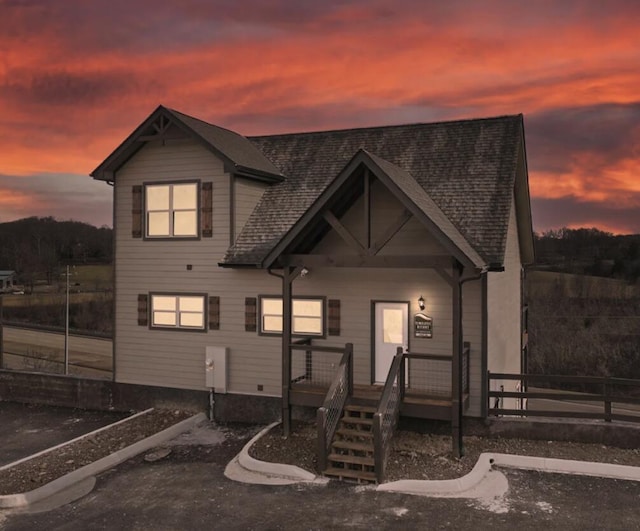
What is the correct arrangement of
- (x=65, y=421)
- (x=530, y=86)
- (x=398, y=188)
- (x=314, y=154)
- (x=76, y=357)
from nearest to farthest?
(x=398, y=188) → (x=65, y=421) → (x=314, y=154) → (x=530, y=86) → (x=76, y=357)

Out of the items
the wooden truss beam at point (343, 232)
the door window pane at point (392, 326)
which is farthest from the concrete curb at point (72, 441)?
the wooden truss beam at point (343, 232)

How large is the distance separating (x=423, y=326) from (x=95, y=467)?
793 cm

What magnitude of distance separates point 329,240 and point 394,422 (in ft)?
16.2

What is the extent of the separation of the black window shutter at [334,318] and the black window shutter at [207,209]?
161 inches

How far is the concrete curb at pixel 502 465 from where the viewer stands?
10.0 meters

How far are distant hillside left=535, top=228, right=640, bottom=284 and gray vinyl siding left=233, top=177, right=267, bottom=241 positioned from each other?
67.1 meters

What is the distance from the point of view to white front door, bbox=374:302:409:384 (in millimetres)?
13688

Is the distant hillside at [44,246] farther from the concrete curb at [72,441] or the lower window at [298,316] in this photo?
the lower window at [298,316]

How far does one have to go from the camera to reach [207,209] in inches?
609

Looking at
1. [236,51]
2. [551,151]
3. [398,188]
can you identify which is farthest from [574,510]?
[551,151]

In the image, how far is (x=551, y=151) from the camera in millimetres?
41906

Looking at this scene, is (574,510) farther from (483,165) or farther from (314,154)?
(314,154)

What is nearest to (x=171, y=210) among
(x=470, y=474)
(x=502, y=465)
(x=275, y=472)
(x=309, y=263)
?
(x=309, y=263)

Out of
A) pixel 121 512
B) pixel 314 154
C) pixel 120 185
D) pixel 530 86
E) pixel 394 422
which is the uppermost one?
pixel 530 86
